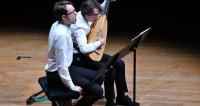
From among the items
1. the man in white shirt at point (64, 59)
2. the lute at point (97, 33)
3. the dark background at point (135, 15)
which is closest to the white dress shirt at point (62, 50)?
the man in white shirt at point (64, 59)

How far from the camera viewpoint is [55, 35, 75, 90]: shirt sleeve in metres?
2.69

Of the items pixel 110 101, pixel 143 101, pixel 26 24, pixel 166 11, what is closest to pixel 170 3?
pixel 166 11

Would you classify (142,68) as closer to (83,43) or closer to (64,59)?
(83,43)

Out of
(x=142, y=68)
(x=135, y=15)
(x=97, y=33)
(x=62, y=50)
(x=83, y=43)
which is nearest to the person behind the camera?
(x=62, y=50)

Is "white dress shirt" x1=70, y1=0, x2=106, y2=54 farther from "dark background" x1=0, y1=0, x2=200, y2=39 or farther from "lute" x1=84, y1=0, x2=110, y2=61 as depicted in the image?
"dark background" x1=0, y1=0, x2=200, y2=39

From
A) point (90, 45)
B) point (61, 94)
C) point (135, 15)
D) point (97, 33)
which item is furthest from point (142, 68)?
point (135, 15)

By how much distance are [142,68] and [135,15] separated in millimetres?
3039

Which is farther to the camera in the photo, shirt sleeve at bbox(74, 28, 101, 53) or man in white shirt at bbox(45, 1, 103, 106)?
shirt sleeve at bbox(74, 28, 101, 53)

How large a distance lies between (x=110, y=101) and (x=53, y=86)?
0.56 meters

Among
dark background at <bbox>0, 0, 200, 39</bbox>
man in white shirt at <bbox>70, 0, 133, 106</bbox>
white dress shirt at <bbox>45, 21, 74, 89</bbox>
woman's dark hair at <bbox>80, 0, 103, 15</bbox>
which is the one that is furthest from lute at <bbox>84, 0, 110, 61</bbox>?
dark background at <bbox>0, 0, 200, 39</bbox>

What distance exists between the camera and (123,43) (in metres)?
5.60

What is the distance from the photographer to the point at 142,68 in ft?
14.8

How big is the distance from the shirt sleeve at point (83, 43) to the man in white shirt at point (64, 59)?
229 millimetres

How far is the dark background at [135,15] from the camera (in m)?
6.48
